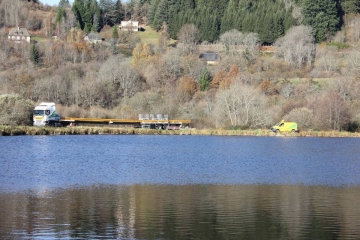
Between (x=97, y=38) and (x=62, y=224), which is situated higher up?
(x=97, y=38)

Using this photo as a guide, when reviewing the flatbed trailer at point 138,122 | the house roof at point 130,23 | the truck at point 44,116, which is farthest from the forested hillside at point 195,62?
the house roof at point 130,23

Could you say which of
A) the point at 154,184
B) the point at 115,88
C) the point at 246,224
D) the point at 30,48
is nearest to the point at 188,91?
the point at 115,88

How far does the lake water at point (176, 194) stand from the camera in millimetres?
17422

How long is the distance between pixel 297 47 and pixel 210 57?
1593 centimetres

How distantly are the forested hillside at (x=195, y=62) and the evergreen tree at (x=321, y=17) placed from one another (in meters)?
0.20

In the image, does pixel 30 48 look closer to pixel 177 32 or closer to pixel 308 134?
pixel 177 32

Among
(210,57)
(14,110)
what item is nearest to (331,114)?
(14,110)

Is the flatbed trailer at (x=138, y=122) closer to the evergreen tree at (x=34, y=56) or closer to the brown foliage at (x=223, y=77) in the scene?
the brown foliage at (x=223, y=77)

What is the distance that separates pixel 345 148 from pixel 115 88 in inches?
1848

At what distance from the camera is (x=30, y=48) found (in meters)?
109

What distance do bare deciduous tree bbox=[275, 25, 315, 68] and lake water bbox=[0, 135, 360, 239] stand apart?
6178 centimetres

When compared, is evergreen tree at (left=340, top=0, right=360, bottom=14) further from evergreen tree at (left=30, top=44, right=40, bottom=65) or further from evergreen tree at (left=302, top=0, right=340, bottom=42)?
evergreen tree at (left=30, top=44, right=40, bottom=65)

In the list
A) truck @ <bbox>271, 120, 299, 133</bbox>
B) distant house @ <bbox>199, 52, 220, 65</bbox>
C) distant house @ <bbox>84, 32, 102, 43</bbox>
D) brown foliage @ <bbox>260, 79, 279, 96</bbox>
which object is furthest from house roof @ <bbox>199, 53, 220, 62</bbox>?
truck @ <bbox>271, 120, 299, 133</bbox>

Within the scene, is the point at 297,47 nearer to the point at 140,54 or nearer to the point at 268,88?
the point at 268,88
